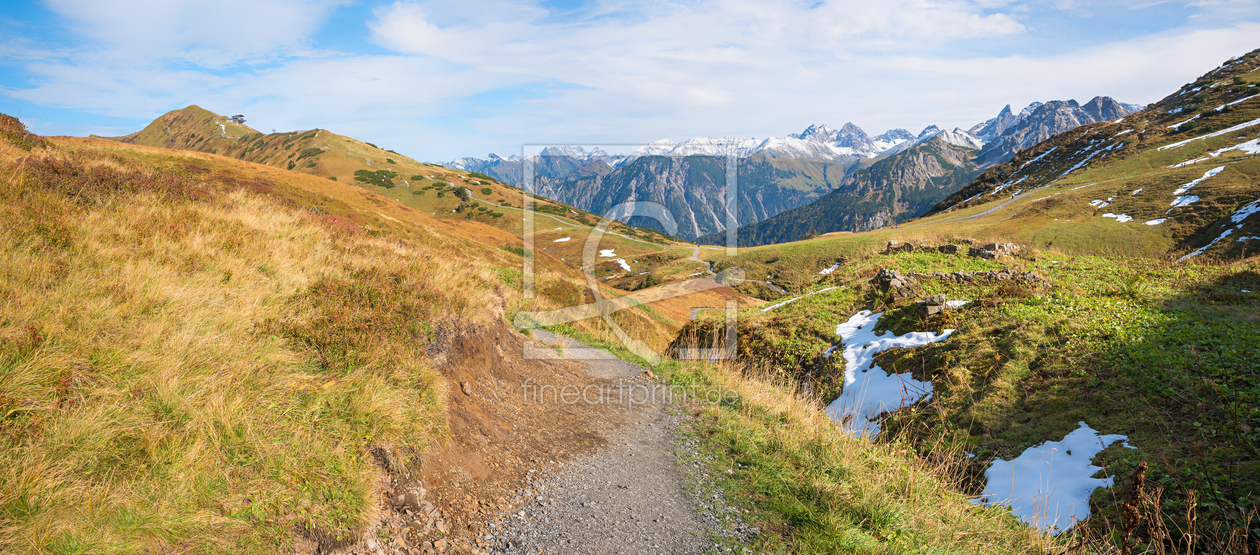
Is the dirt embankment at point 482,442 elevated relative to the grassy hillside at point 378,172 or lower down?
lower down

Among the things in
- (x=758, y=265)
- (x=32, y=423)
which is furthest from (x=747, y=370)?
(x=758, y=265)

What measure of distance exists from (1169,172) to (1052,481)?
79.2 metres

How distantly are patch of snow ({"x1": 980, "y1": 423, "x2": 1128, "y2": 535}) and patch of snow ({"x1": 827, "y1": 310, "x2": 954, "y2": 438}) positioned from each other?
1.79 meters

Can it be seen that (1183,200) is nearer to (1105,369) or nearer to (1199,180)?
(1199,180)

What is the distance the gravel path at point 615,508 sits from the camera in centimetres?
454

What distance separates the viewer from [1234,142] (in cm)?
6362

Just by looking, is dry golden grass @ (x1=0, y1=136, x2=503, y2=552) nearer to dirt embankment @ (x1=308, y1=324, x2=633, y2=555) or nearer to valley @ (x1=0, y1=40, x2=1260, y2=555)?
valley @ (x1=0, y1=40, x2=1260, y2=555)

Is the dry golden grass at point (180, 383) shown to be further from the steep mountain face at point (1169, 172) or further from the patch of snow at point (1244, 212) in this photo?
the patch of snow at point (1244, 212)

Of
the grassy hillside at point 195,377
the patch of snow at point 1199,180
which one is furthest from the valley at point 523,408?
the patch of snow at point 1199,180

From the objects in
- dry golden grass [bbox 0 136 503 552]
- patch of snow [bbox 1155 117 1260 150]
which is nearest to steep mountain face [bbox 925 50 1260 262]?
patch of snow [bbox 1155 117 1260 150]

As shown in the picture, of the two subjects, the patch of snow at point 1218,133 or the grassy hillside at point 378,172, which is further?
the grassy hillside at point 378,172

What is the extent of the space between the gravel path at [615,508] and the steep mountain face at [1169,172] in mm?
44227

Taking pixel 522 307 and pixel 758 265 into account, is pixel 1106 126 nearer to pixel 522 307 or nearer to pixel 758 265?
pixel 758 265
